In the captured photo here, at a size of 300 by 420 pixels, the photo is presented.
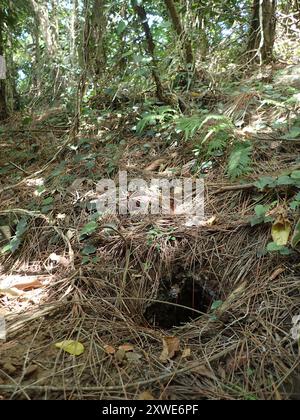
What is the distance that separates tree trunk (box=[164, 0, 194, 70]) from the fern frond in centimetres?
162

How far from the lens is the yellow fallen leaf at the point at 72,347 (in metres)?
1.82

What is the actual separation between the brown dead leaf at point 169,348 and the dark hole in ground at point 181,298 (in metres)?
0.35

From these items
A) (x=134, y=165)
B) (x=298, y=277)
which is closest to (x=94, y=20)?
(x=134, y=165)

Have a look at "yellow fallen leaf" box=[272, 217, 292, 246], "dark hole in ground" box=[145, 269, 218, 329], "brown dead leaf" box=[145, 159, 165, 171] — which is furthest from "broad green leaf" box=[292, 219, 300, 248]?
"brown dead leaf" box=[145, 159, 165, 171]

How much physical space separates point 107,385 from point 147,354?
9.8 inches

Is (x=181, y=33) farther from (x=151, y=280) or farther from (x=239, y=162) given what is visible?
(x=151, y=280)

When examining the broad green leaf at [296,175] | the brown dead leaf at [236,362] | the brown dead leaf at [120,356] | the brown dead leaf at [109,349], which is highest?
the broad green leaf at [296,175]

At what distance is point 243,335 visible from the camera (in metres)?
1.86

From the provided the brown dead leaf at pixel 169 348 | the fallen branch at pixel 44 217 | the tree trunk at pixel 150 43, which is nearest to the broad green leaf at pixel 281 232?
the brown dead leaf at pixel 169 348

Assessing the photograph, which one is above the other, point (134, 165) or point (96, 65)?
point (96, 65)

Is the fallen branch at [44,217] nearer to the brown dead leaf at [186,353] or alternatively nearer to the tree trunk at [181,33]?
the brown dead leaf at [186,353]

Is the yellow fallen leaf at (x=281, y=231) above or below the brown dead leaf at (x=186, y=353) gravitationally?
above

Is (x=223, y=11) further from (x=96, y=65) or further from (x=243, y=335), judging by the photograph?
(x=243, y=335)

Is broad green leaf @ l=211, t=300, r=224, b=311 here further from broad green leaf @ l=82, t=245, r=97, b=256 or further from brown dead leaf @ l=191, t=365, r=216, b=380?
broad green leaf @ l=82, t=245, r=97, b=256
